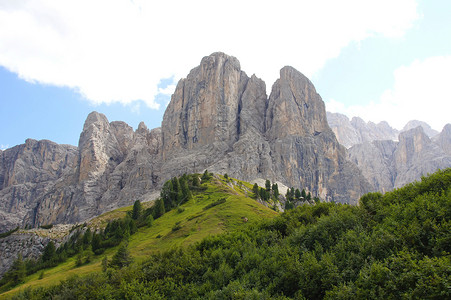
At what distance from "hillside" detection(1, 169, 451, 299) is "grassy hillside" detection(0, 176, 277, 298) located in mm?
11835

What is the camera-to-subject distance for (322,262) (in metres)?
24.0

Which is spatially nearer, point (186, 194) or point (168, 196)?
point (186, 194)

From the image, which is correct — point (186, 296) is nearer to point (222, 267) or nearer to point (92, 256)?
point (222, 267)

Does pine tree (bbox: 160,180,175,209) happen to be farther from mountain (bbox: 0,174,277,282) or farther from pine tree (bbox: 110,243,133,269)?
pine tree (bbox: 110,243,133,269)

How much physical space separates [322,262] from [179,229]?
54.4 meters

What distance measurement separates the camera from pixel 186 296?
1178 inches

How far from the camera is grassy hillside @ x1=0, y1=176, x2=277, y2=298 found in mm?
59375

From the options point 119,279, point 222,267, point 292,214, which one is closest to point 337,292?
point 222,267

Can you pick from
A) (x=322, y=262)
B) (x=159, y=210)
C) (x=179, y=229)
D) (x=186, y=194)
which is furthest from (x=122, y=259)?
(x=186, y=194)

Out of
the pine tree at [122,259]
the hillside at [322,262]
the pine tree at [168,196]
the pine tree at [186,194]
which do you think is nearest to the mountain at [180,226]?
the pine tree at [186,194]

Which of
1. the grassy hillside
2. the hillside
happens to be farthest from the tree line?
the hillside

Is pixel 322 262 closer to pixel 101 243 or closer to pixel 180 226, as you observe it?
pixel 180 226

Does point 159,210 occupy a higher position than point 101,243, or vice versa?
point 159,210

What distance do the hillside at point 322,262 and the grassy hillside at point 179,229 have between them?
11835 millimetres
